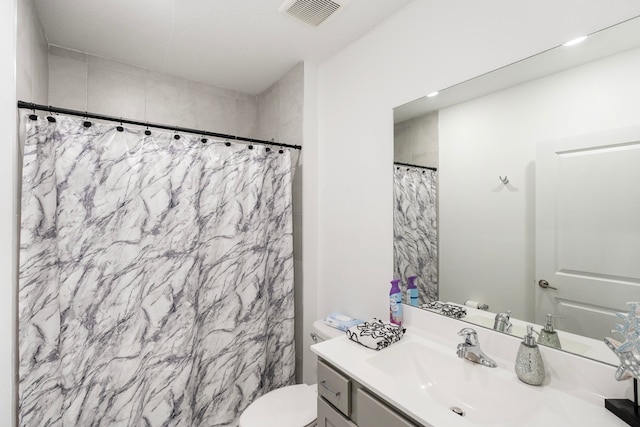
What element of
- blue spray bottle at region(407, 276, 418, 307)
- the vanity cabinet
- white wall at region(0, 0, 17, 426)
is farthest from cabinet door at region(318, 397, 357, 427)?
white wall at region(0, 0, 17, 426)

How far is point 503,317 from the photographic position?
3.75ft

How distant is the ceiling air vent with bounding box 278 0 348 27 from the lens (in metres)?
1.46

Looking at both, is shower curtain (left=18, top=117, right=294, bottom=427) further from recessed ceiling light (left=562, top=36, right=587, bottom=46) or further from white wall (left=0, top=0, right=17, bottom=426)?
recessed ceiling light (left=562, top=36, right=587, bottom=46)

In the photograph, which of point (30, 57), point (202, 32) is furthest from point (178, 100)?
point (30, 57)

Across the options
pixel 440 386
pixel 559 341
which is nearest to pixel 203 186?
pixel 440 386

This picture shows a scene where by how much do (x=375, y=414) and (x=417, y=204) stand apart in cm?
92

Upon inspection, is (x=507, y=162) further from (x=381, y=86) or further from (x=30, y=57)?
(x=30, y=57)

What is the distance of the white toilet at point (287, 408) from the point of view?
4.71ft

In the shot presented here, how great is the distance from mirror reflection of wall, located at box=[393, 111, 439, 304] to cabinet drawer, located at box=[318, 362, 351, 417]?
53 centimetres

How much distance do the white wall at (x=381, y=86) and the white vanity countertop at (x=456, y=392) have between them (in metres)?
0.40

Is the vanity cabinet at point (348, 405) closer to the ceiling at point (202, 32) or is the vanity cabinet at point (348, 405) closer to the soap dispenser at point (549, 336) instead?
the soap dispenser at point (549, 336)

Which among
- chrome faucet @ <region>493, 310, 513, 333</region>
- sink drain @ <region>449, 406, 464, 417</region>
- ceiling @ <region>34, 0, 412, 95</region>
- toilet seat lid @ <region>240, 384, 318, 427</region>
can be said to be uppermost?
ceiling @ <region>34, 0, 412, 95</region>

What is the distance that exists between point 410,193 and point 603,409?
1.00m

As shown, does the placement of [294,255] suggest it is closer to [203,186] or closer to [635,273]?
[203,186]
